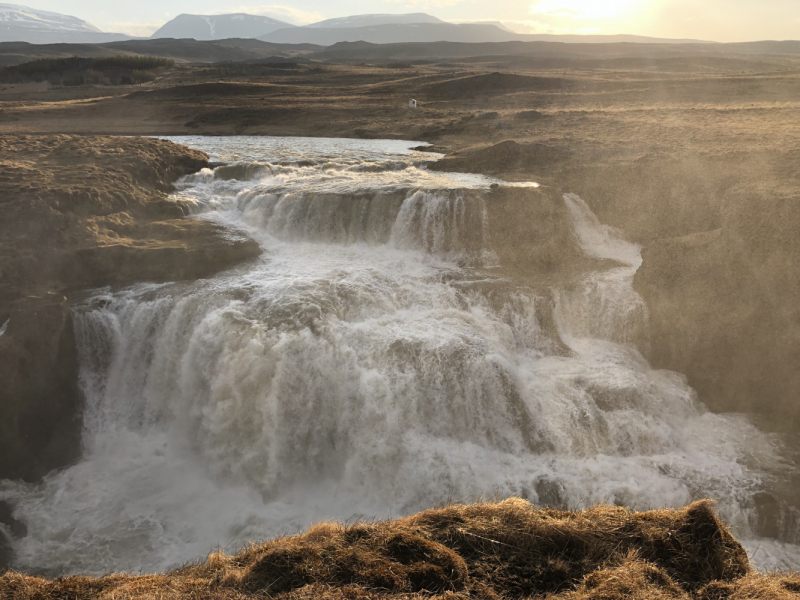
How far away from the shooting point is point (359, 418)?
11258 mm

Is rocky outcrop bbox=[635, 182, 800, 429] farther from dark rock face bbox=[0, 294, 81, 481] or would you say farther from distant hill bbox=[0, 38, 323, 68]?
distant hill bbox=[0, 38, 323, 68]

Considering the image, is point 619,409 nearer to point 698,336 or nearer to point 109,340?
point 698,336

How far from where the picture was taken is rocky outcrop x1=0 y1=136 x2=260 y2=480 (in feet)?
37.5

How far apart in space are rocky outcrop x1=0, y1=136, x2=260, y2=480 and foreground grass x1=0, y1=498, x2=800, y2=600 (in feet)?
22.8

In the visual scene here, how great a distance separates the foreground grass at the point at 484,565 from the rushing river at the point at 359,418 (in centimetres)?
402

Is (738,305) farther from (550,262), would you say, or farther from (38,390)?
(38,390)

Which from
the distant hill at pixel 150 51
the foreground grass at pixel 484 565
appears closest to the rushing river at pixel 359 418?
the foreground grass at pixel 484 565

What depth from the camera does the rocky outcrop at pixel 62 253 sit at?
450 inches

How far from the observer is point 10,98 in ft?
159

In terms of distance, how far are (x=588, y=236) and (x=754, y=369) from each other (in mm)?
6429

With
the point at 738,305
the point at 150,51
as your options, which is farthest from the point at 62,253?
the point at 150,51

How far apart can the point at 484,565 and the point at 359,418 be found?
614 cm

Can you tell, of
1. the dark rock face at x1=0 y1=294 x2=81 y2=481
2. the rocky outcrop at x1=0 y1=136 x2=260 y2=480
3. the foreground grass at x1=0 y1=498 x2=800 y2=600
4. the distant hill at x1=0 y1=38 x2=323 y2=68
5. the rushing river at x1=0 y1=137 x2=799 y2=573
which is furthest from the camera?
the distant hill at x1=0 y1=38 x2=323 y2=68

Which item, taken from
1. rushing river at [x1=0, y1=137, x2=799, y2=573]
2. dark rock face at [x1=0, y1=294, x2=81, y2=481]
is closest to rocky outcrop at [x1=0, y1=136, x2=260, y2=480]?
dark rock face at [x1=0, y1=294, x2=81, y2=481]
